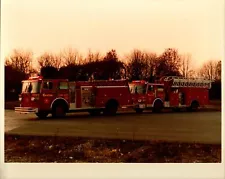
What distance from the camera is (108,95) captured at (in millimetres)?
4922

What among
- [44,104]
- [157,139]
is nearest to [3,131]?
[44,104]

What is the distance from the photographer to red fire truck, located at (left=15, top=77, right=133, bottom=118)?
15.5ft

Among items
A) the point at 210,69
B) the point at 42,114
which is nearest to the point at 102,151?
the point at 42,114

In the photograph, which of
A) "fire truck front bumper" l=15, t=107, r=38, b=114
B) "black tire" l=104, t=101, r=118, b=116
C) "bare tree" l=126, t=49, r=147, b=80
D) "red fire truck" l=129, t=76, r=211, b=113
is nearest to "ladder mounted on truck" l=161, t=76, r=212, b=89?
"red fire truck" l=129, t=76, r=211, b=113

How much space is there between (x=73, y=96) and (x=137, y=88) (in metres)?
0.69

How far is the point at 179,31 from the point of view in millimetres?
4699

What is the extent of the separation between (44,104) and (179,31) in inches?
62.8

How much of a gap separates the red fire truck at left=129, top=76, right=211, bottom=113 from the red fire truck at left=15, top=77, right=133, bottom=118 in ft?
0.39

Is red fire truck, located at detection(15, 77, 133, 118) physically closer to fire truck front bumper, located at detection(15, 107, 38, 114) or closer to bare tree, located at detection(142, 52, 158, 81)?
fire truck front bumper, located at detection(15, 107, 38, 114)

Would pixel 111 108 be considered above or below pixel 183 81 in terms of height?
below

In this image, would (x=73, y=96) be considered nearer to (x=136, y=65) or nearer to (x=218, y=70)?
(x=136, y=65)

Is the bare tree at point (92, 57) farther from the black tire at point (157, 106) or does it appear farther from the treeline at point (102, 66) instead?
the black tire at point (157, 106)

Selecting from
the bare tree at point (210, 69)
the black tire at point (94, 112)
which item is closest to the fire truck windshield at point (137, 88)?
the black tire at point (94, 112)

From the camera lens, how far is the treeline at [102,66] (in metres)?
4.61
